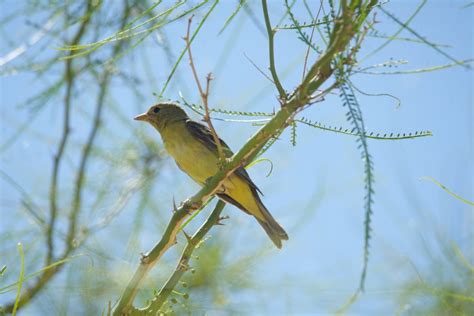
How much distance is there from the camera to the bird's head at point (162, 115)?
452 centimetres

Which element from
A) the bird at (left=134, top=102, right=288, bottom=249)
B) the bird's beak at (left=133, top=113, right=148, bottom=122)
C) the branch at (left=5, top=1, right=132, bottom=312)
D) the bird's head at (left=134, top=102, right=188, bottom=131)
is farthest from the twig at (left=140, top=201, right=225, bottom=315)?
the bird's beak at (left=133, top=113, right=148, bottom=122)

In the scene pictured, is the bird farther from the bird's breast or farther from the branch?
the branch

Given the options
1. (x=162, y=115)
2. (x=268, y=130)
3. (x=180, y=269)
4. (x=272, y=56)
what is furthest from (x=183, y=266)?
(x=162, y=115)

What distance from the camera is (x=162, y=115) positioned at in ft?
15.2

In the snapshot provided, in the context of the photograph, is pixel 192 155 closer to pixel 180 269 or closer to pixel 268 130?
pixel 180 269

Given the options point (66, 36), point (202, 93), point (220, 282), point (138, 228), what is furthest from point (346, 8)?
point (66, 36)

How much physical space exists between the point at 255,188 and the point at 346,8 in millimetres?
2311

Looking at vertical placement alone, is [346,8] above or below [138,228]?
below

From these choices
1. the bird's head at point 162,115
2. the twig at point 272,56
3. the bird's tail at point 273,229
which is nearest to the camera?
the twig at point 272,56

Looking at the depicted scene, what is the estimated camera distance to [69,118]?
156 inches

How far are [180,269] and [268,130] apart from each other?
1.62 feet

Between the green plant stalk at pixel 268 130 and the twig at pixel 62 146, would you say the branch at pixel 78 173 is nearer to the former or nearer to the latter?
the twig at pixel 62 146

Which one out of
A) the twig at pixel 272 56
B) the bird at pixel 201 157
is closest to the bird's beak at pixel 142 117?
the bird at pixel 201 157

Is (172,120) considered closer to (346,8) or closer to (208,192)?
(208,192)
